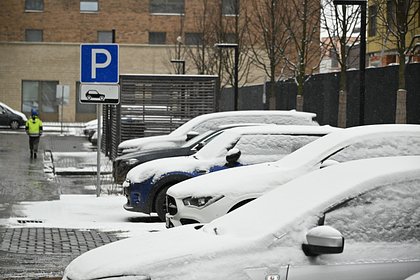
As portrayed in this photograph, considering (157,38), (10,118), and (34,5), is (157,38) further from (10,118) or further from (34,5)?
(10,118)

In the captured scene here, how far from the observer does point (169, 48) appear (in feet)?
218

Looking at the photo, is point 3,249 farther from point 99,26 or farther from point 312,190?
point 99,26

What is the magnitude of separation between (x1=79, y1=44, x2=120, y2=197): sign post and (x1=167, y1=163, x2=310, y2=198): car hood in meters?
6.92

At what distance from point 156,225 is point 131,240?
7.45 meters

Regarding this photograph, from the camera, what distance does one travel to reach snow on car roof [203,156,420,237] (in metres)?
6.36

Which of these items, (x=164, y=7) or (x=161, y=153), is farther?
(x=164, y=7)

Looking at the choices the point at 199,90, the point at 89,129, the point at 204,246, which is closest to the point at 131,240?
the point at 204,246

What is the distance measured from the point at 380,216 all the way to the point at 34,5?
65059 millimetres

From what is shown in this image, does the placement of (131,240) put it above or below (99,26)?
below

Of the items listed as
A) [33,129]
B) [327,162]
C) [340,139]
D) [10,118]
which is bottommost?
[10,118]

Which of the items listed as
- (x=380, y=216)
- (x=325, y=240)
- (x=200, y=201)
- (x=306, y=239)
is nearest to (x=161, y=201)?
(x=200, y=201)

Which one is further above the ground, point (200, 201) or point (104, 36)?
point (104, 36)

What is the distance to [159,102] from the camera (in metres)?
27.8

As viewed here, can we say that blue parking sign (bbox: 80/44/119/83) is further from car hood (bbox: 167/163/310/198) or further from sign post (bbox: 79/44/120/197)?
car hood (bbox: 167/163/310/198)
